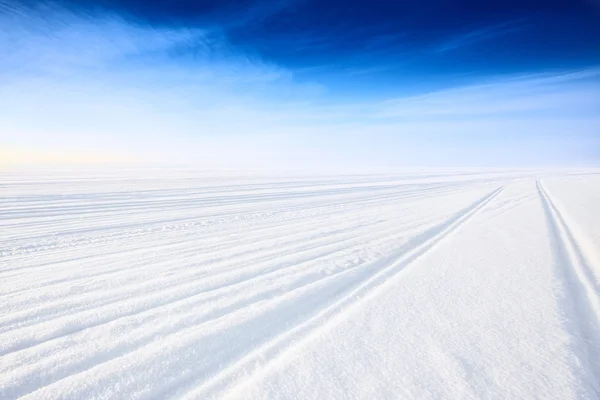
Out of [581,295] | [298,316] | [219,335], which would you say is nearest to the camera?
[219,335]

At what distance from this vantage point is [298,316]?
2549 mm

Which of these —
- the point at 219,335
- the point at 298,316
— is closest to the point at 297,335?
the point at 298,316

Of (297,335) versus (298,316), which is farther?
(298,316)

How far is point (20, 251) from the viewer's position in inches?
173

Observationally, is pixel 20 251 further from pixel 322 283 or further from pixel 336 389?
pixel 336 389

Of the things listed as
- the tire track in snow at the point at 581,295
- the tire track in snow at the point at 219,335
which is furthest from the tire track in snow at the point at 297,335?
the tire track in snow at the point at 581,295

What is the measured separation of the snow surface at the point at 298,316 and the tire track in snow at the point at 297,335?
0.01 meters

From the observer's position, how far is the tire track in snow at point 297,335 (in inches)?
69.4

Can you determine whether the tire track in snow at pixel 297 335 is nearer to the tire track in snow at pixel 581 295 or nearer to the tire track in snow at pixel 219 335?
the tire track in snow at pixel 219 335

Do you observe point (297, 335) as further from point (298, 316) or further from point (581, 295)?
point (581, 295)

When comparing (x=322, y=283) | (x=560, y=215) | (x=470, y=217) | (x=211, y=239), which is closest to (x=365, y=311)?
(x=322, y=283)

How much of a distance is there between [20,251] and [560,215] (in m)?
11.5

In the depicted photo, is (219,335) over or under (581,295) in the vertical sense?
under

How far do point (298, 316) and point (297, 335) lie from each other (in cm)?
29
